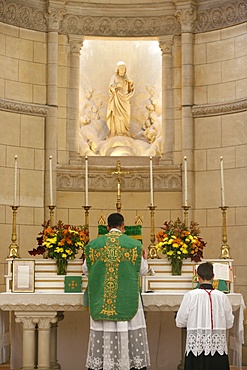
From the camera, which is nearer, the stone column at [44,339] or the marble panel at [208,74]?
the stone column at [44,339]

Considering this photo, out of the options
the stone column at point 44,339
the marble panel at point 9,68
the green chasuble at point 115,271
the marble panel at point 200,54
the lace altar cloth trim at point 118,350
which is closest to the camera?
the lace altar cloth trim at point 118,350

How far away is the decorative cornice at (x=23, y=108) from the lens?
40.7 ft

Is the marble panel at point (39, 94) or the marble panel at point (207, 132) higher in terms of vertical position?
the marble panel at point (39, 94)

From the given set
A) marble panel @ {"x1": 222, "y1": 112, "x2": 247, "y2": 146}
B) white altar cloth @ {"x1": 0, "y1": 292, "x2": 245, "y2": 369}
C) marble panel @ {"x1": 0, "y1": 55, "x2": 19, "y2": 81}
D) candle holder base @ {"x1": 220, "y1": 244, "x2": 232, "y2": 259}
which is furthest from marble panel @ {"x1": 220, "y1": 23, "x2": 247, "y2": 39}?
white altar cloth @ {"x1": 0, "y1": 292, "x2": 245, "y2": 369}

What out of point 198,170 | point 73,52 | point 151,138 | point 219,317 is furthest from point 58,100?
point 219,317

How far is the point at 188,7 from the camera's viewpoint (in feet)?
42.5

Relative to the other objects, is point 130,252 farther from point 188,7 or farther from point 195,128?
point 188,7

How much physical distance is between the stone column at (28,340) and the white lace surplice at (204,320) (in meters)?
2.44

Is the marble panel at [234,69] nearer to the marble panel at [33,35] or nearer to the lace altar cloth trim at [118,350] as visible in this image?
the marble panel at [33,35]

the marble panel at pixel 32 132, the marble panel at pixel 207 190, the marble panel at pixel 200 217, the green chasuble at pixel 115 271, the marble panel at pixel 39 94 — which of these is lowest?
the green chasuble at pixel 115 271

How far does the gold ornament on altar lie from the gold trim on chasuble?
116 cm

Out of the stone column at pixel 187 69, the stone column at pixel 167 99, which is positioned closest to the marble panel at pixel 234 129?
the stone column at pixel 187 69

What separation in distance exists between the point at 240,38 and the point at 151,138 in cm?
216

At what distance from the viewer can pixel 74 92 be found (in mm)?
13164
